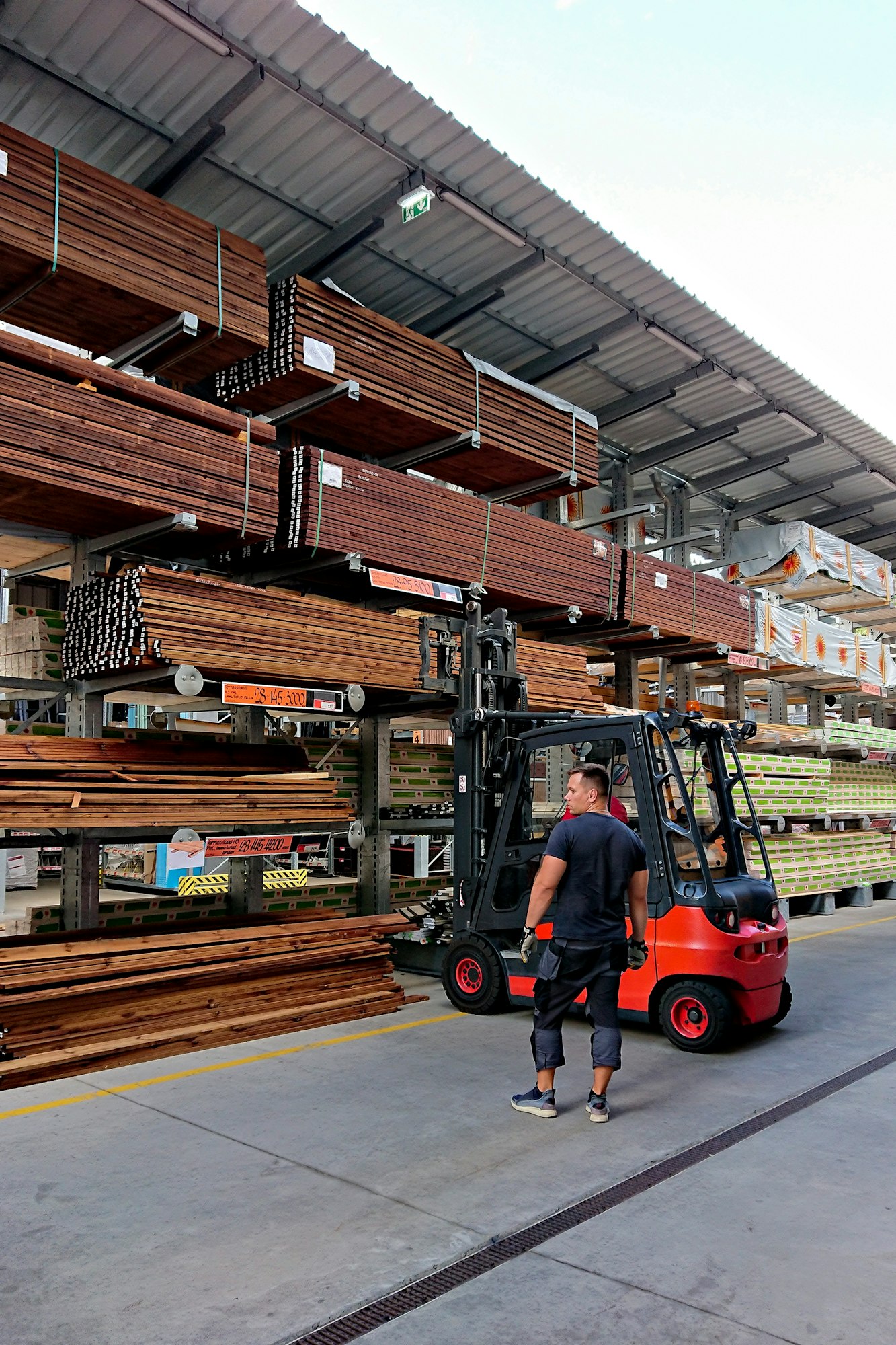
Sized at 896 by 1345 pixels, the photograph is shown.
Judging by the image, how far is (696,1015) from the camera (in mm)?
6410

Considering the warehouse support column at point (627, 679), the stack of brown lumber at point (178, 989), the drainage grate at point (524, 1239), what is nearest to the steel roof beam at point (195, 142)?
the stack of brown lumber at point (178, 989)

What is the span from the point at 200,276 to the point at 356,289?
2375 millimetres

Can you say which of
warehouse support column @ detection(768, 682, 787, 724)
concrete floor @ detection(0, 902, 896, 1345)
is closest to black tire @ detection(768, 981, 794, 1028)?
concrete floor @ detection(0, 902, 896, 1345)

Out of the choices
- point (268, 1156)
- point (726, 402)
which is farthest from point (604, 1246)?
point (726, 402)

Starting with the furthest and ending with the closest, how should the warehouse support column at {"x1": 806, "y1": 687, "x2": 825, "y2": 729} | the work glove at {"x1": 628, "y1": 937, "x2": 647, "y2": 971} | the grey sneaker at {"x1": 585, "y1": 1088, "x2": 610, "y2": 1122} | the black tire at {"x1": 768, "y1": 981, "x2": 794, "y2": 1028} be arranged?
the warehouse support column at {"x1": 806, "y1": 687, "x2": 825, "y2": 729} < the black tire at {"x1": 768, "y1": 981, "x2": 794, "y2": 1028} < the work glove at {"x1": 628, "y1": 937, "x2": 647, "y2": 971} < the grey sneaker at {"x1": 585, "y1": 1088, "x2": 610, "y2": 1122}

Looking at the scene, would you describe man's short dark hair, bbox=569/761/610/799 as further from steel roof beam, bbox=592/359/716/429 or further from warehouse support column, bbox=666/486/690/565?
warehouse support column, bbox=666/486/690/565

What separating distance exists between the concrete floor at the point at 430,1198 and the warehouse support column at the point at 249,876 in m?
2.02

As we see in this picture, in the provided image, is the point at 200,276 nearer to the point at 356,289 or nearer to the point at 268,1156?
the point at 356,289

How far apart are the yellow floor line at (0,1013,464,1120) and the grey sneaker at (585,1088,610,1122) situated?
2078 mm

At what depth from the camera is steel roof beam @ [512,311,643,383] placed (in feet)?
32.2

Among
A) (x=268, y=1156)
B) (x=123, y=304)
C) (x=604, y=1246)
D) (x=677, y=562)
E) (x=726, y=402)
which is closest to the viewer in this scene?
(x=604, y=1246)

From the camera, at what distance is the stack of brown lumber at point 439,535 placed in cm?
779

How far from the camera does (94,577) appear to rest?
7.38 m

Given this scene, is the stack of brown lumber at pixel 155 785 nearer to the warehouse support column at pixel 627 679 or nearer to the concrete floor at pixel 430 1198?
the concrete floor at pixel 430 1198
